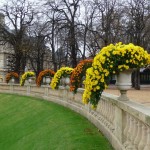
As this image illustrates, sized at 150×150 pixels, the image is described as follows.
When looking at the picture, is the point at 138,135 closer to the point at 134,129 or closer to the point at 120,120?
the point at 134,129

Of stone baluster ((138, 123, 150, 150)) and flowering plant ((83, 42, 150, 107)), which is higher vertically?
flowering plant ((83, 42, 150, 107))

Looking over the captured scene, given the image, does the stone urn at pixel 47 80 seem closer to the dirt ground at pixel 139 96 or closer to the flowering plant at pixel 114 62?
the dirt ground at pixel 139 96

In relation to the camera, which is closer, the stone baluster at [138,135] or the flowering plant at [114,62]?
the stone baluster at [138,135]

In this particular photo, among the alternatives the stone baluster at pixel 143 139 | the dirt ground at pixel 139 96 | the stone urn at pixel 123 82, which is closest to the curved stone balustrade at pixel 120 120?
the stone baluster at pixel 143 139

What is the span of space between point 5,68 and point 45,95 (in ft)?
165

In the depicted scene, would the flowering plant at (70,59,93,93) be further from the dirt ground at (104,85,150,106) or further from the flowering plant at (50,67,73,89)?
the flowering plant at (50,67,73,89)

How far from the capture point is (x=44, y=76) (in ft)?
79.6

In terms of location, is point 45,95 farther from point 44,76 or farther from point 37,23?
point 37,23

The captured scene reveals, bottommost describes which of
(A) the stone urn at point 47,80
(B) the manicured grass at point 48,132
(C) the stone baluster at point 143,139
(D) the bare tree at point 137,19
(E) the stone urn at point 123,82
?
(B) the manicured grass at point 48,132

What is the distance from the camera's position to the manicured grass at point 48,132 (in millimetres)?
9080

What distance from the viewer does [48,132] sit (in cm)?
1184

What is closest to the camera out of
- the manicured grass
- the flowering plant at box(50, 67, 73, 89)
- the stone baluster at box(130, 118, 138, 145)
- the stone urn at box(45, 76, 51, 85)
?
the stone baluster at box(130, 118, 138, 145)

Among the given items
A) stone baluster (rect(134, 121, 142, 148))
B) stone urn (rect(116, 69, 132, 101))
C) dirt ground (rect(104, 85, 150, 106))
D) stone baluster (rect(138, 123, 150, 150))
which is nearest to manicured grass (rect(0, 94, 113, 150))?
stone urn (rect(116, 69, 132, 101))

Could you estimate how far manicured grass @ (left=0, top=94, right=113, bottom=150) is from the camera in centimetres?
908
